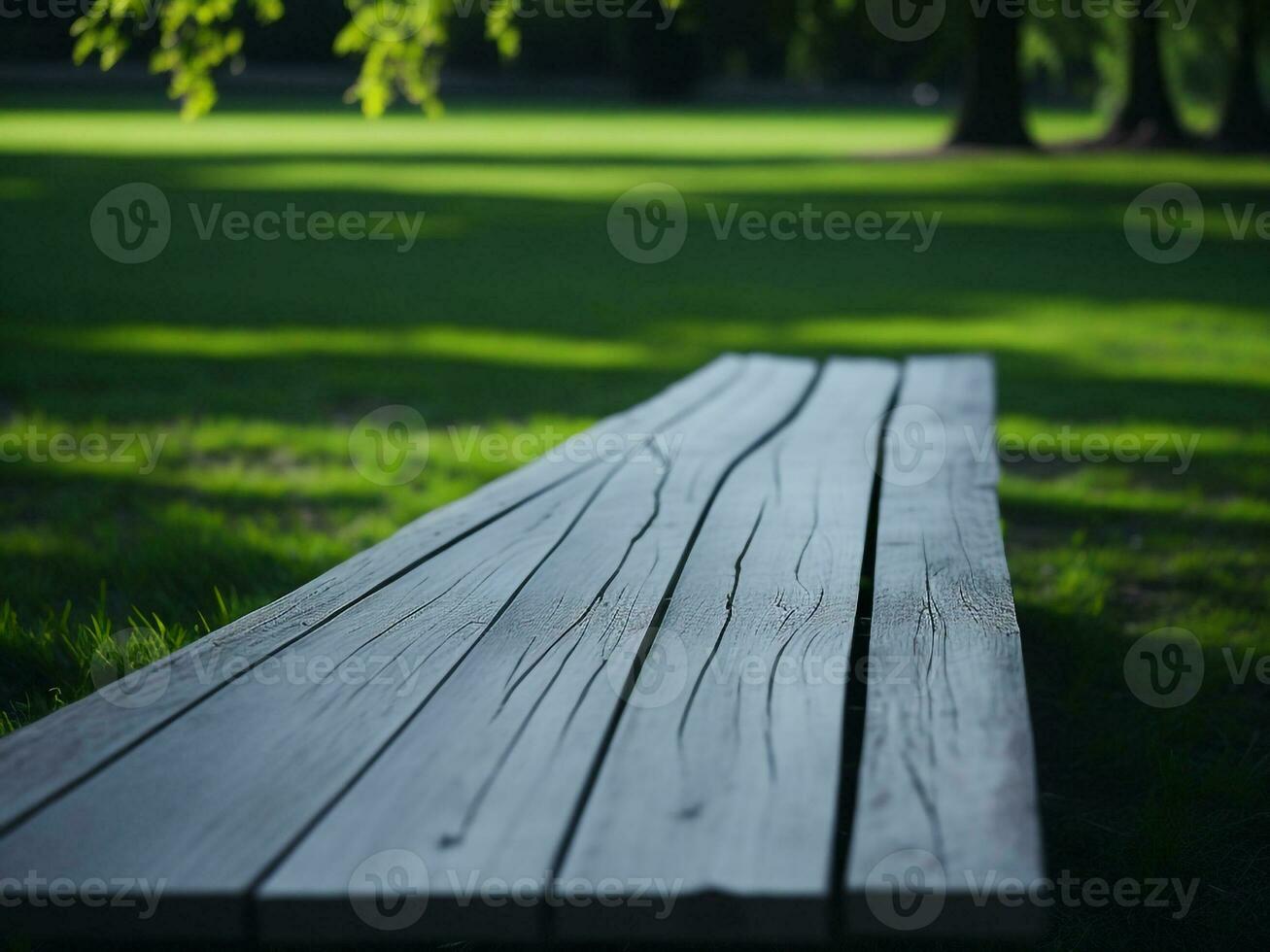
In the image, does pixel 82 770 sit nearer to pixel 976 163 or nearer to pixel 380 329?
pixel 380 329

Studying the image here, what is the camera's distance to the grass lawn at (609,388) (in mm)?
3039

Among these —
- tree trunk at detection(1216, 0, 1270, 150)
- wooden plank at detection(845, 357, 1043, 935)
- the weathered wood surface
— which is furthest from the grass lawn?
tree trunk at detection(1216, 0, 1270, 150)

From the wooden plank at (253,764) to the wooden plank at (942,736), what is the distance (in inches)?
23.8

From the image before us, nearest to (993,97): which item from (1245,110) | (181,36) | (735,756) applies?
(1245,110)

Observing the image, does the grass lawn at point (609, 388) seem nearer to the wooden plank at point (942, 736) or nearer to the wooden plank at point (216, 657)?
the wooden plank at point (942, 736)

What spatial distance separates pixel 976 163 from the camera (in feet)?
78.9

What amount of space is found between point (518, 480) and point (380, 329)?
5.71 m

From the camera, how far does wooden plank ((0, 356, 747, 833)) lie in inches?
61.4

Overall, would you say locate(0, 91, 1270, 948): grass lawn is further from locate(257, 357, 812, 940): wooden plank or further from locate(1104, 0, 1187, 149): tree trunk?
locate(1104, 0, 1187, 149): tree trunk

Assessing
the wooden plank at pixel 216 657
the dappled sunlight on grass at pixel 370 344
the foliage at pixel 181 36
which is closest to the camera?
the wooden plank at pixel 216 657

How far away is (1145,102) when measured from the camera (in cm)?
3103

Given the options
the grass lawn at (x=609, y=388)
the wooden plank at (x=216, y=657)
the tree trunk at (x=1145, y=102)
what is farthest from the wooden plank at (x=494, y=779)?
the tree trunk at (x=1145, y=102)

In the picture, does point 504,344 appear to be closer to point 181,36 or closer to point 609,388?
point 609,388

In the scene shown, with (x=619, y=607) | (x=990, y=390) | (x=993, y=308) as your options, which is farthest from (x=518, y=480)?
(x=993, y=308)
